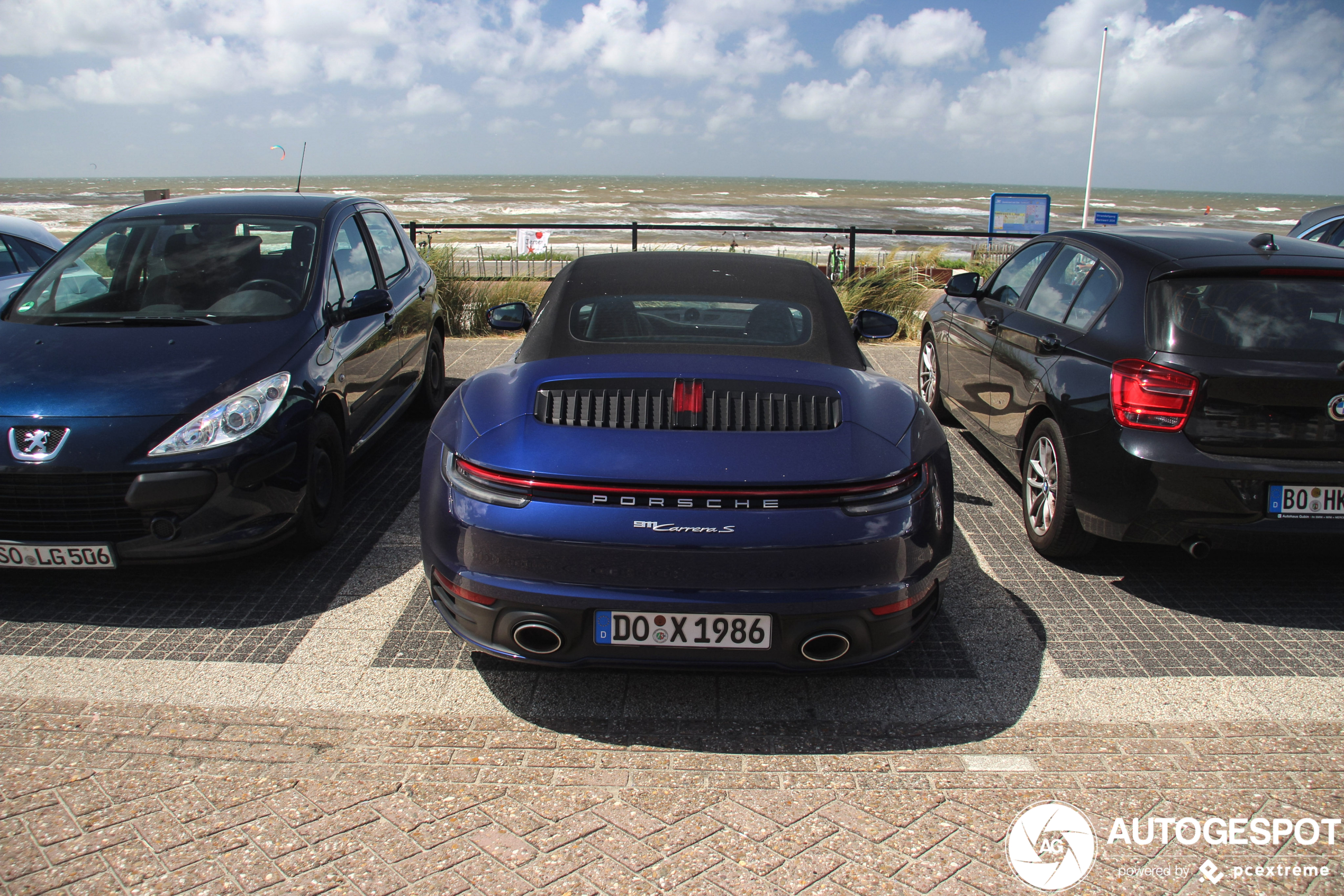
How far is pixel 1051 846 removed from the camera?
240 cm

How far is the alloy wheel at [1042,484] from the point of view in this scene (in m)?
4.34

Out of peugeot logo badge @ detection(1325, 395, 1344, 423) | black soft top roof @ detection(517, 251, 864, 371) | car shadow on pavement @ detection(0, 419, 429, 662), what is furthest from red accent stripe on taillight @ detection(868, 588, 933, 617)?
car shadow on pavement @ detection(0, 419, 429, 662)

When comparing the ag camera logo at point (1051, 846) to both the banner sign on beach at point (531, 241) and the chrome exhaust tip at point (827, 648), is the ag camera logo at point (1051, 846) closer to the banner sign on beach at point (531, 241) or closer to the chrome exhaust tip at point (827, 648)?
the chrome exhaust tip at point (827, 648)

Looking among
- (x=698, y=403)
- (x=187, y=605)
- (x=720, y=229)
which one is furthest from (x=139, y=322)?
(x=720, y=229)

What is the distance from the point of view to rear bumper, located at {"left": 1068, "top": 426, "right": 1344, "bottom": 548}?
358 cm

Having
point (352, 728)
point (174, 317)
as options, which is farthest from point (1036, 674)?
point (174, 317)

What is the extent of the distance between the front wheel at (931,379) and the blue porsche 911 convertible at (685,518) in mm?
3840

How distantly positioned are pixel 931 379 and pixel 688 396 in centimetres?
457

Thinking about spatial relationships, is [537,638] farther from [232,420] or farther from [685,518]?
[232,420]

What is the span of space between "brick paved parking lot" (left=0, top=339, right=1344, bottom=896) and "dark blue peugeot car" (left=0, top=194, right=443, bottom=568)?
0.41 m

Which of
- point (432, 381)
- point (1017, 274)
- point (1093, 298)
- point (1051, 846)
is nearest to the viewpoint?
point (1051, 846)

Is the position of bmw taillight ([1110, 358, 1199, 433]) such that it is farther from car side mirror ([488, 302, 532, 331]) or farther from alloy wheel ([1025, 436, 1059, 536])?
car side mirror ([488, 302, 532, 331])

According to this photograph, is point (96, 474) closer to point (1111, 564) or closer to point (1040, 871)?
point (1040, 871)

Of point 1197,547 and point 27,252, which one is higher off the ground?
point 27,252
